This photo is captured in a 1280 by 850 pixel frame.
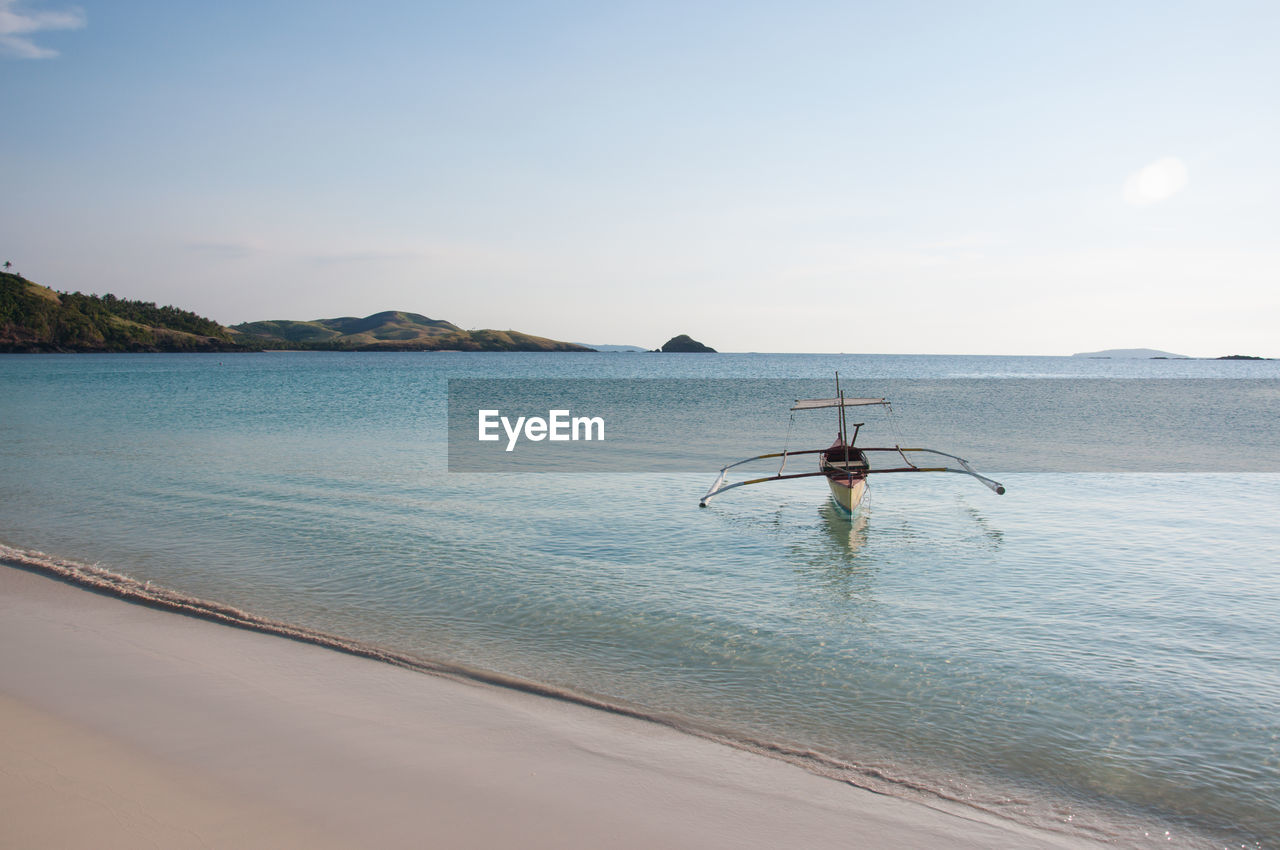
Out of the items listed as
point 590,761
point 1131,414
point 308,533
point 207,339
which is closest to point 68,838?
point 590,761

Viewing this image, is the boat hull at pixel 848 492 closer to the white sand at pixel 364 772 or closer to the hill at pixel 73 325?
the white sand at pixel 364 772

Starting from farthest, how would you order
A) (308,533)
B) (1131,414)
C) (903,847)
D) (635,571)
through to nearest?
(1131,414)
(308,533)
(635,571)
(903,847)

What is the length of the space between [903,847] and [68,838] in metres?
5.71

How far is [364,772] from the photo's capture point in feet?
19.3

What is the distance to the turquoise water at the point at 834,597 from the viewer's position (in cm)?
680

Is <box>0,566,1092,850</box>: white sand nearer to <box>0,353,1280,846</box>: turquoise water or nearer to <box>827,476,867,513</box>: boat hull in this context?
<box>0,353,1280,846</box>: turquoise water

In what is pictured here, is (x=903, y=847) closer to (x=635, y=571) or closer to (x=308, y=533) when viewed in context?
(x=635, y=571)

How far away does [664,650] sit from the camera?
910 centimetres

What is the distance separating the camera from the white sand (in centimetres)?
512

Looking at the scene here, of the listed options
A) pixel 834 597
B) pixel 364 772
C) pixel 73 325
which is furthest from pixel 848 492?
pixel 73 325
